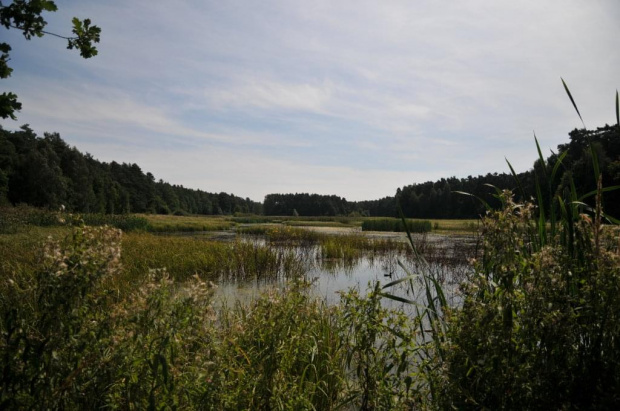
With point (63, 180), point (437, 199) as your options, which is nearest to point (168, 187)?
point (63, 180)

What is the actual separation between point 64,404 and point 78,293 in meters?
0.58

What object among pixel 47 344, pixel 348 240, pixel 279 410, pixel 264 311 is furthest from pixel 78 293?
pixel 348 240

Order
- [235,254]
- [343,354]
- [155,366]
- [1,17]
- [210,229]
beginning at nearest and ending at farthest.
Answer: [155,366], [1,17], [343,354], [235,254], [210,229]

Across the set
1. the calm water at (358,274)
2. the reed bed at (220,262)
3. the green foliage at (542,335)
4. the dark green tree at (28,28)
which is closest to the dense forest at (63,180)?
the reed bed at (220,262)

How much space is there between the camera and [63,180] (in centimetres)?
4938

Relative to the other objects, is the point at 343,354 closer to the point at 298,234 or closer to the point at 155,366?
the point at 155,366

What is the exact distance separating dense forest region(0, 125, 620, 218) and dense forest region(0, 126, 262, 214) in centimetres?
10

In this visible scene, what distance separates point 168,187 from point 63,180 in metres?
54.1

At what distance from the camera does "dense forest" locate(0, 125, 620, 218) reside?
2608 centimetres

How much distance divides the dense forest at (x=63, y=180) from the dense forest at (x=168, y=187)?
0.34 ft

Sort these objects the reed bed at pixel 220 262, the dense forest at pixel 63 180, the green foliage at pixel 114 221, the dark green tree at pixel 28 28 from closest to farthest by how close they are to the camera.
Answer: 1. the dark green tree at pixel 28 28
2. the reed bed at pixel 220 262
3. the green foliage at pixel 114 221
4. the dense forest at pixel 63 180

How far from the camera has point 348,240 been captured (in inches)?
753

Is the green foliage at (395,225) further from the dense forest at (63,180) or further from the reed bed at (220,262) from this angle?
the dense forest at (63,180)

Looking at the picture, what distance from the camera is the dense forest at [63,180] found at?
46312 millimetres
